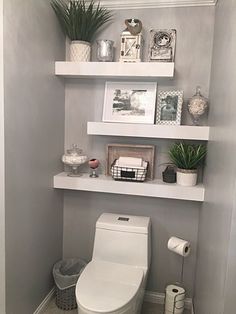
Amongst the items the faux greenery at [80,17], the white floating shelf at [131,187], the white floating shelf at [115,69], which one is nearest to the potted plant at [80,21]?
the faux greenery at [80,17]

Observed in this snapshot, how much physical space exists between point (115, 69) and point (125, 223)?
1117 mm

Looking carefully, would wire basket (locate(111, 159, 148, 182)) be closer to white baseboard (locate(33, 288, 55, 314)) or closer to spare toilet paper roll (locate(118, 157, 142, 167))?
spare toilet paper roll (locate(118, 157, 142, 167))

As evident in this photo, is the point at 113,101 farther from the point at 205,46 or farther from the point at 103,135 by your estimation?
the point at 205,46

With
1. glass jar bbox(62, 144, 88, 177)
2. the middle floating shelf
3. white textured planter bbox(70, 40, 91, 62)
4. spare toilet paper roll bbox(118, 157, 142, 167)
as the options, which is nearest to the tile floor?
glass jar bbox(62, 144, 88, 177)

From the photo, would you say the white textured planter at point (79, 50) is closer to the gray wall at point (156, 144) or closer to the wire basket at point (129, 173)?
the gray wall at point (156, 144)

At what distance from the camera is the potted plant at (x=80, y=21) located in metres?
2.00

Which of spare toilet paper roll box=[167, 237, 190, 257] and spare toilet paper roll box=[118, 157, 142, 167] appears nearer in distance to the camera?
spare toilet paper roll box=[167, 237, 190, 257]

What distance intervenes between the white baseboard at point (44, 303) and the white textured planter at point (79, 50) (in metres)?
1.86

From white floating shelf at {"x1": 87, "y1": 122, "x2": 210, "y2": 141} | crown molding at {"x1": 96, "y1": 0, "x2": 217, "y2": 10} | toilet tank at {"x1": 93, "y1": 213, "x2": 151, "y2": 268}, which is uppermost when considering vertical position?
crown molding at {"x1": 96, "y1": 0, "x2": 217, "y2": 10}

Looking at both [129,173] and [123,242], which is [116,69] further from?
[123,242]

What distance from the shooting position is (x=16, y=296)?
1718 millimetres

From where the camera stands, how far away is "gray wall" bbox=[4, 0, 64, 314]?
1553 millimetres

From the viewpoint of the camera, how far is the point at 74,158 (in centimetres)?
215

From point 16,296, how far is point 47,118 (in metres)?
1.19
